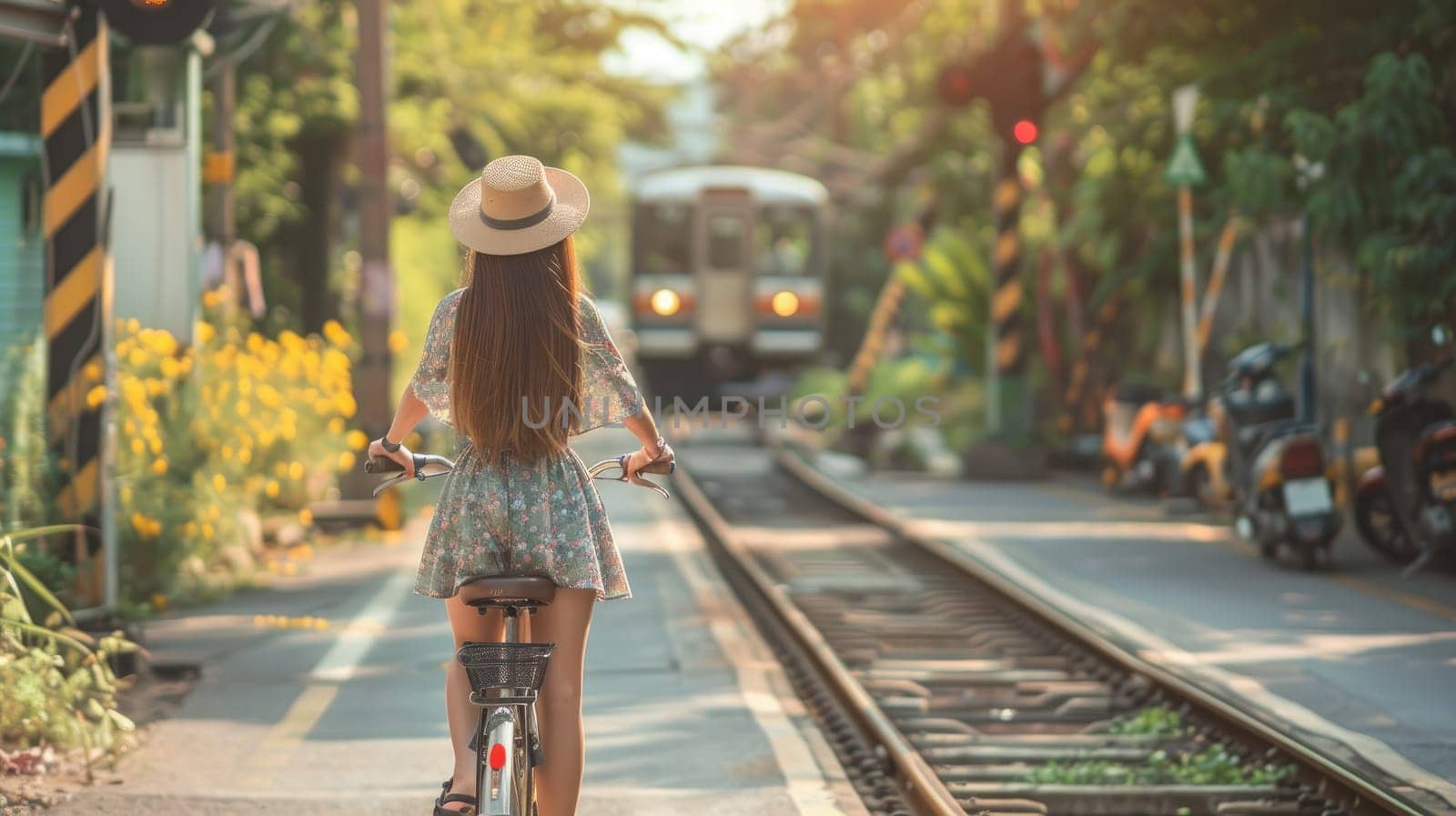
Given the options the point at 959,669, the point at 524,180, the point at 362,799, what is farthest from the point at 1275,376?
the point at 524,180

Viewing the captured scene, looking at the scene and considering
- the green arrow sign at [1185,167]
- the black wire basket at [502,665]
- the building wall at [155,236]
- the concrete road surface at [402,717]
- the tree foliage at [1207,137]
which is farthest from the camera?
the green arrow sign at [1185,167]

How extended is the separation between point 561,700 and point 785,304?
22.7 meters

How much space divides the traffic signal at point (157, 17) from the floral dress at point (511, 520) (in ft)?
13.6

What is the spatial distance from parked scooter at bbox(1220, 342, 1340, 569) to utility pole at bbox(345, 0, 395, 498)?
6238mm

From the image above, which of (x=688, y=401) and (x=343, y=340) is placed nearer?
(x=343, y=340)

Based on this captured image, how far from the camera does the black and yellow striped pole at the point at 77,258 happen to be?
28.1 feet

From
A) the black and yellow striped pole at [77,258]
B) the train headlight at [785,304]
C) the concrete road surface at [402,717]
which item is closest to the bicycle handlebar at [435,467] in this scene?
the concrete road surface at [402,717]

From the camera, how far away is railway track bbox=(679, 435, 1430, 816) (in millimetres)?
6738

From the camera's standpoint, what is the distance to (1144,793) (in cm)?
677

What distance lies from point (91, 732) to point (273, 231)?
1479 centimetres

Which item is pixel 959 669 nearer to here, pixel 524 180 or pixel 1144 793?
pixel 1144 793

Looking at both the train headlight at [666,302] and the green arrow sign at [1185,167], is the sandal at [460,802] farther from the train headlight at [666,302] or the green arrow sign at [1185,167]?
the train headlight at [666,302]

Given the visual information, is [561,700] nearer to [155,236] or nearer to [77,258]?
[77,258]

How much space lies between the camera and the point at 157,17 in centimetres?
845
